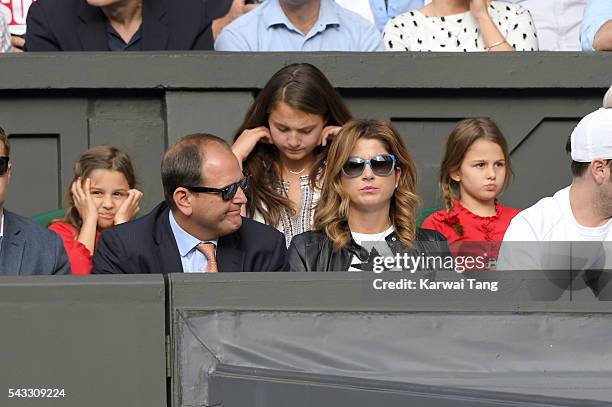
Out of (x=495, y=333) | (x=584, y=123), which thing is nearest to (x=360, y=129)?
(x=584, y=123)

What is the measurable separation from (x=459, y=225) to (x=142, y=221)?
4.73 ft

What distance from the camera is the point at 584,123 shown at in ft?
16.0

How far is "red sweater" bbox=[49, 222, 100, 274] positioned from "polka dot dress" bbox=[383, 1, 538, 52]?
1823 mm

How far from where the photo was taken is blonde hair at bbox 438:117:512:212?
5.78 meters

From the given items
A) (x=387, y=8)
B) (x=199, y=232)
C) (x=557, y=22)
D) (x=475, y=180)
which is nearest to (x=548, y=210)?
(x=475, y=180)

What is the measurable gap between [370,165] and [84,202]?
4.51ft

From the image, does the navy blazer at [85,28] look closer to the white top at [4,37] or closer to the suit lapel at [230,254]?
the white top at [4,37]

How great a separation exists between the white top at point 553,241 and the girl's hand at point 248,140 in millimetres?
1374

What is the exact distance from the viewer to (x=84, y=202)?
579 centimetres

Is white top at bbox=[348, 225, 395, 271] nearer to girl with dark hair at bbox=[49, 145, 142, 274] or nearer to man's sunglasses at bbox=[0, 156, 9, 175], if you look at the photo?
girl with dark hair at bbox=[49, 145, 142, 274]

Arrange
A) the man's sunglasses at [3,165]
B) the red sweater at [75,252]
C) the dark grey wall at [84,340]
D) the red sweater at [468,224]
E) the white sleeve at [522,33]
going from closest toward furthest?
the dark grey wall at [84,340]
the man's sunglasses at [3,165]
the red sweater at [75,252]
the red sweater at [468,224]
the white sleeve at [522,33]

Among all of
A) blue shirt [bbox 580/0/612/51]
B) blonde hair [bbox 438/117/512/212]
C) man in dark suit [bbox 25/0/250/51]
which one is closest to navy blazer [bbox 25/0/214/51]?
man in dark suit [bbox 25/0/250/51]

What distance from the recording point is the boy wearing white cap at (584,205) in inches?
187

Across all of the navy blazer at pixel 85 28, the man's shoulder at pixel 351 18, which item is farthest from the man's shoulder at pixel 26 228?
the man's shoulder at pixel 351 18
